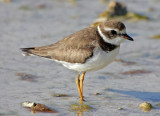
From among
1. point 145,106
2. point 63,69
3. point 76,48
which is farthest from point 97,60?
point 63,69

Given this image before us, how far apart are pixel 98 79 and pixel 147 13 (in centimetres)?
566

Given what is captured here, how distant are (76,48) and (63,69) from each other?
1.60 m

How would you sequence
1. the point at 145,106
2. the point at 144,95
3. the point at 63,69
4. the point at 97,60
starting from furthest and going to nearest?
the point at 63,69
the point at 144,95
the point at 97,60
the point at 145,106

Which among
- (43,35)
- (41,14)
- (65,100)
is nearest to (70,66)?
(65,100)

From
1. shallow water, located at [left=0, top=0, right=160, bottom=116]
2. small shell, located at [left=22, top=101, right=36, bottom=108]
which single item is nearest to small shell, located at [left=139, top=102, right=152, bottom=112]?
shallow water, located at [left=0, top=0, right=160, bottom=116]

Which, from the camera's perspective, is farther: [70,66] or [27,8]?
[27,8]

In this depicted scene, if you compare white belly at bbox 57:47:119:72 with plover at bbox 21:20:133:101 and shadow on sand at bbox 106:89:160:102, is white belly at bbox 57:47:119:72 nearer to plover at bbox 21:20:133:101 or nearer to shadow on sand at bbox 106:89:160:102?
plover at bbox 21:20:133:101

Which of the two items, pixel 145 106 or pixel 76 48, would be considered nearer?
pixel 145 106

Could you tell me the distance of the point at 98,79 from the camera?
6938 mm

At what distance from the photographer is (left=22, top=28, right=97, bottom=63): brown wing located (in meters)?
5.78

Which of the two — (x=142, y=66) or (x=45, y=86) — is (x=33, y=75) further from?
A: (x=142, y=66)

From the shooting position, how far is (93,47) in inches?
225

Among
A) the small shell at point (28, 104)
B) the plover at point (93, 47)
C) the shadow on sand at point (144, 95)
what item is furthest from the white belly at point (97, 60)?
the small shell at point (28, 104)

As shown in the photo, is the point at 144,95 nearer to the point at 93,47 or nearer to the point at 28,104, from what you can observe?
the point at 93,47
